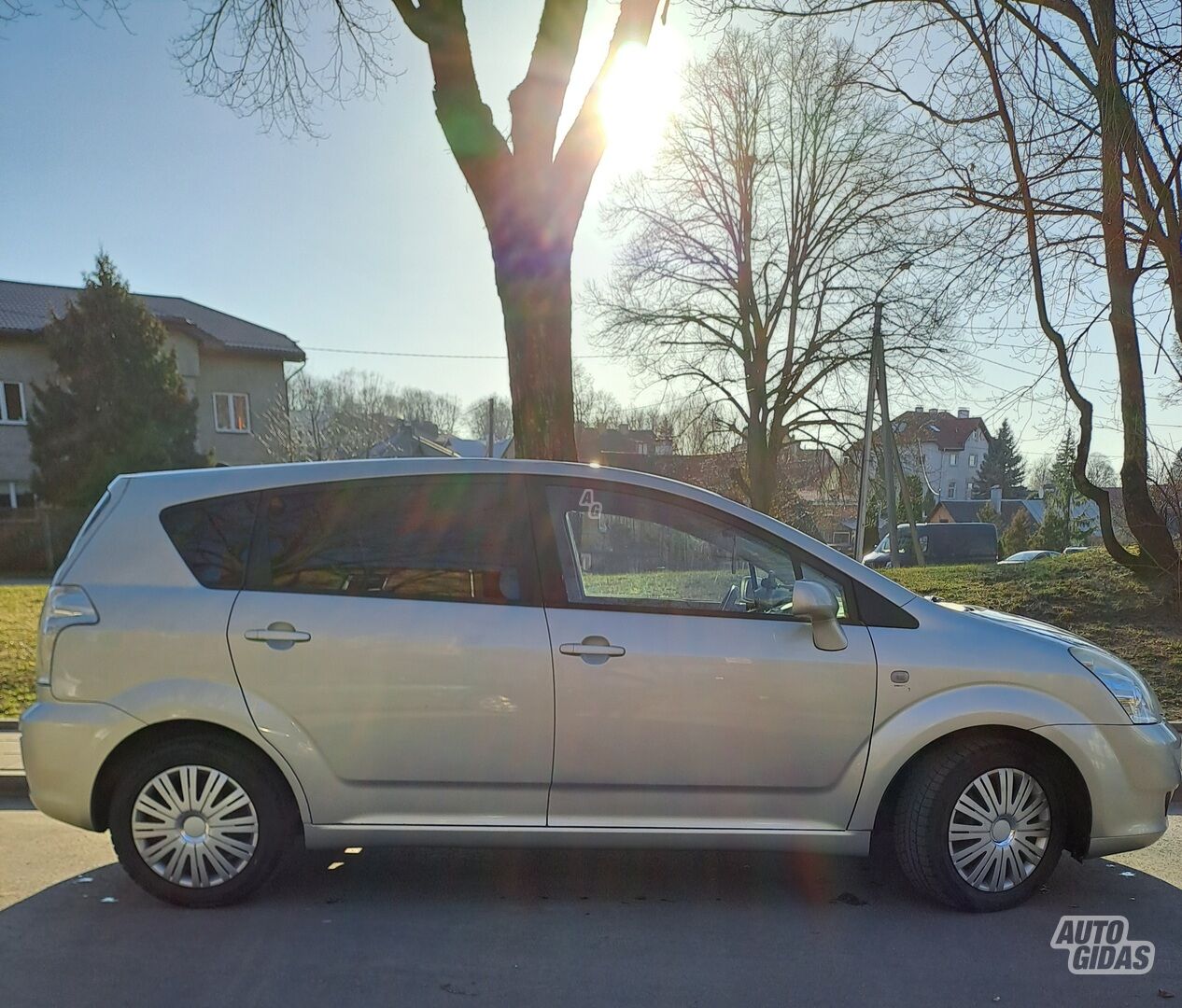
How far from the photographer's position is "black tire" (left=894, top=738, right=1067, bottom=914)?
3.29 metres

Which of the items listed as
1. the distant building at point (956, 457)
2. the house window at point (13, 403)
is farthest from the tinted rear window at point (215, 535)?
the distant building at point (956, 457)

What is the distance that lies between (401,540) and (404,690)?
2.06 feet

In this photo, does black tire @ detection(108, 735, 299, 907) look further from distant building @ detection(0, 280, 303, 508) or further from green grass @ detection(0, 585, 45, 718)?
distant building @ detection(0, 280, 303, 508)

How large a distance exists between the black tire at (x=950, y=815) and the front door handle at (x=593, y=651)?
136cm

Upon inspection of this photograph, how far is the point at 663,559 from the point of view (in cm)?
359

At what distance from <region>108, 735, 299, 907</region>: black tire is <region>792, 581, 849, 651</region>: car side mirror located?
227cm

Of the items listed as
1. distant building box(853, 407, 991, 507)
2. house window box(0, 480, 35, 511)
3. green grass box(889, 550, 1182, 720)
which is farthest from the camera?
distant building box(853, 407, 991, 507)

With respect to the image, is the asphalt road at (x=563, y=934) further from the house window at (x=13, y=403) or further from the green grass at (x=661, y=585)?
the house window at (x=13, y=403)

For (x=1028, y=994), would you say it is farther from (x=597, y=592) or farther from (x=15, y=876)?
(x=15, y=876)

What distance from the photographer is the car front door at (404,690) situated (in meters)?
3.25

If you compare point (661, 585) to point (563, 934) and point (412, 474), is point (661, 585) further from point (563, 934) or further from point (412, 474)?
point (563, 934)

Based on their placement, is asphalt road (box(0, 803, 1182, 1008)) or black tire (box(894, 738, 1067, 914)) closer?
asphalt road (box(0, 803, 1182, 1008))

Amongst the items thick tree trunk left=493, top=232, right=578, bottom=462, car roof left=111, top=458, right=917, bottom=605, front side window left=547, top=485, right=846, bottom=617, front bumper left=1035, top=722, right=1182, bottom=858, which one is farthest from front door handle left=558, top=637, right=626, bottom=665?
thick tree trunk left=493, top=232, right=578, bottom=462

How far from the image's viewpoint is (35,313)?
26.2m
